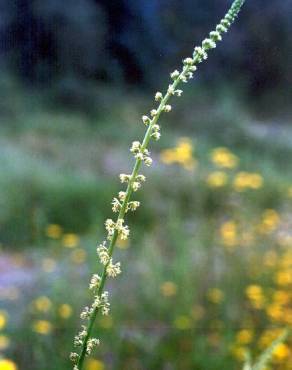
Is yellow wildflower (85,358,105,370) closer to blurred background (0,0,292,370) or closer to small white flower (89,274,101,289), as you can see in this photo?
blurred background (0,0,292,370)

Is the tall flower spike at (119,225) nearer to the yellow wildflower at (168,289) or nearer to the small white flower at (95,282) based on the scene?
the small white flower at (95,282)

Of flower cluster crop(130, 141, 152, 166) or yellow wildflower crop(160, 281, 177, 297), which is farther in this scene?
yellow wildflower crop(160, 281, 177, 297)

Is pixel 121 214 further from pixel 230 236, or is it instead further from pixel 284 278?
pixel 230 236

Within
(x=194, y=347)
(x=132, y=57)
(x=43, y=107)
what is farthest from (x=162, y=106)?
(x=132, y=57)

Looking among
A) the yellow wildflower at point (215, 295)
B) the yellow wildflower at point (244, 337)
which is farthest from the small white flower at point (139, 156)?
the yellow wildflower at point (215, 295)

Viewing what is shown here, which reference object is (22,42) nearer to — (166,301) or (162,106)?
(166,301)

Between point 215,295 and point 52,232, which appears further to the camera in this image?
point 52,232

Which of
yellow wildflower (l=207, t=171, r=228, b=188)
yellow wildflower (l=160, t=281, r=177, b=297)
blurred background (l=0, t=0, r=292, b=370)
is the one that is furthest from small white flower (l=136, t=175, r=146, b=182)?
yellow wildflower (l=207, t=171, r=228, b=188)

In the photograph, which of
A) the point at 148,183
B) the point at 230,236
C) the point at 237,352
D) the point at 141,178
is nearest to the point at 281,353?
the point at 237,352
